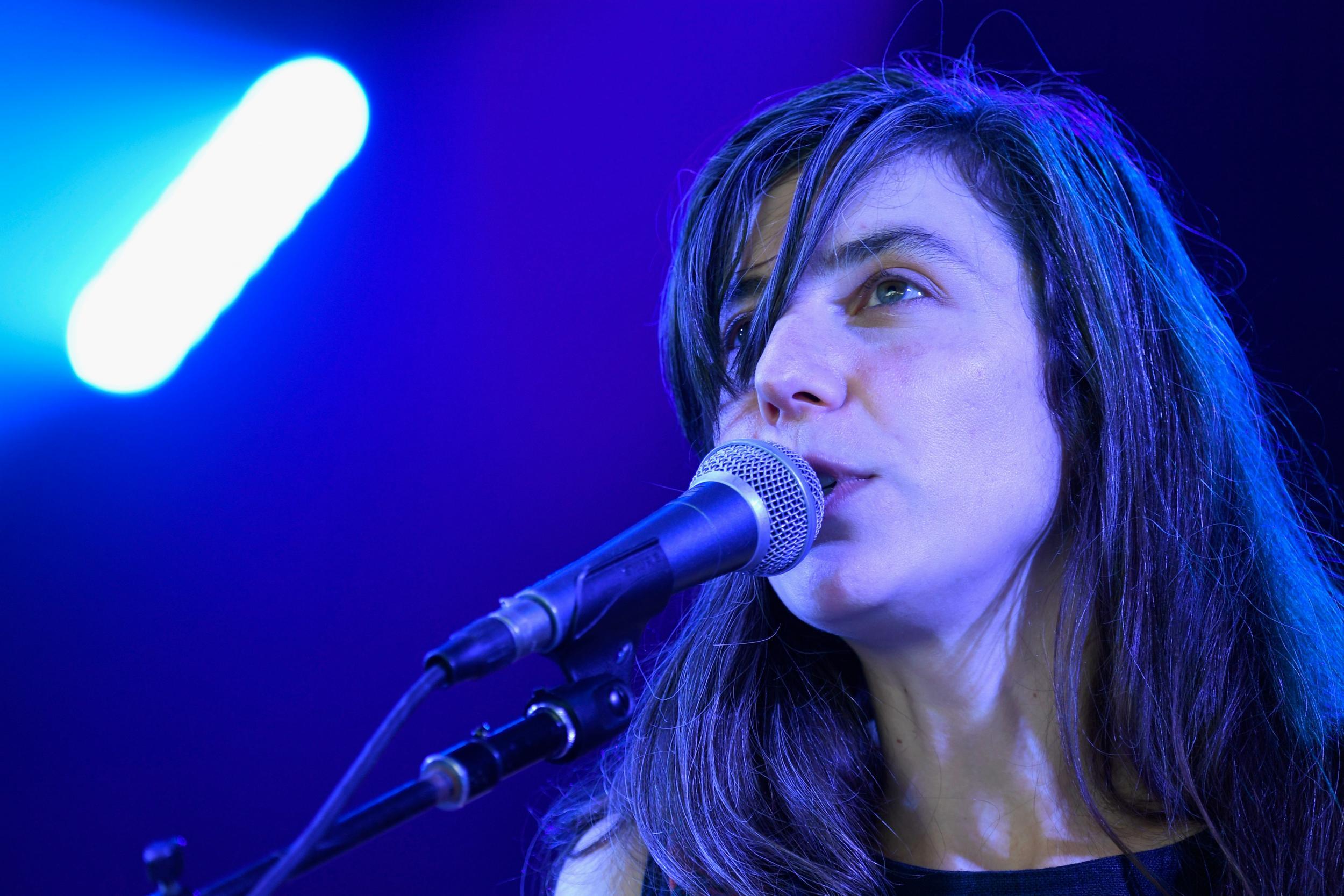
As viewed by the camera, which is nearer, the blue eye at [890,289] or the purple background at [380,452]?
the blue eye at [890,289]

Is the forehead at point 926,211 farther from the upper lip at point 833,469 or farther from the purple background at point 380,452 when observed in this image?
the purple background at point 380,452

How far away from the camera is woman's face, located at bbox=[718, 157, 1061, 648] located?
1329 millimetres

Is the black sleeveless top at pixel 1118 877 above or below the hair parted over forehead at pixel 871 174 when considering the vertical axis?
below

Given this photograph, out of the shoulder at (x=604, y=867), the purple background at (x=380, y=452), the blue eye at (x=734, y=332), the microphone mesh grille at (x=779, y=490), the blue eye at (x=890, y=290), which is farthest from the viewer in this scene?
the purple background at (x=380, y=452)

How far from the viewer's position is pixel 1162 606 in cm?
152

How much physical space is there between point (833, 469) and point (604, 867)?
3.09ft

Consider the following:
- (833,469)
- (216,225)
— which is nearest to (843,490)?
(833,469)

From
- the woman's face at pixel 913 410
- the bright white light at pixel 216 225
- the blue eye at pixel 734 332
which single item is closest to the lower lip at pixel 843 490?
the woman's face at pixel 913 410

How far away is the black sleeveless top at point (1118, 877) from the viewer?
1.40 meters

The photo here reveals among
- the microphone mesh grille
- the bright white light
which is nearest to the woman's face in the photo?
the microphone mesh grille

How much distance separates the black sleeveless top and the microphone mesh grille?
24.9 inches

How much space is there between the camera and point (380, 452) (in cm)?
252

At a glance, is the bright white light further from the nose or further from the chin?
the chin

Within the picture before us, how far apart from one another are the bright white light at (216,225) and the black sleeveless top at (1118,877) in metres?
2.07
